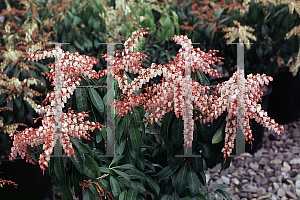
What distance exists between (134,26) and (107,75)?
1392 millimetres

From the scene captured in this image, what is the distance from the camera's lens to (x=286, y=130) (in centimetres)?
283

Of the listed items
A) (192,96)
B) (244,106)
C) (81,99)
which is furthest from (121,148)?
(244,106)

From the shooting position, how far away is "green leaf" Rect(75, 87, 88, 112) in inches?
47.8

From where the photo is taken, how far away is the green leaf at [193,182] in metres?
1.25

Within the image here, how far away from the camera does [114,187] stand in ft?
3.92

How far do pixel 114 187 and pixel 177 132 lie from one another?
1.13ft

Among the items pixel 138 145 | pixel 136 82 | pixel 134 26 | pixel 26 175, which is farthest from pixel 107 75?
pixel 134 26

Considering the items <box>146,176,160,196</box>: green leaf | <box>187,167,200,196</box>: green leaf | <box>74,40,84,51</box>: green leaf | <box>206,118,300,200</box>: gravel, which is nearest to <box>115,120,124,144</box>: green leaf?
<box>146,176,160,196</box>: green leaf

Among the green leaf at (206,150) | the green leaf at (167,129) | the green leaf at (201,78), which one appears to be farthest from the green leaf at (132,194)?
the green leaf at (201,78)

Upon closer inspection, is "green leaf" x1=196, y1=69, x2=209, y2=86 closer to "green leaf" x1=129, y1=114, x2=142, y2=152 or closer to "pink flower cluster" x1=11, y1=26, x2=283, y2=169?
"pink flower cluster" x1=11, y1=26, x2=283, y2=169

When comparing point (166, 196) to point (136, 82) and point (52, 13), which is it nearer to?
point (136, 82)

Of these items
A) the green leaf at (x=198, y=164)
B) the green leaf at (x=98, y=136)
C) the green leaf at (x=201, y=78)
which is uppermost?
the green leaf at (x=201, y=78)

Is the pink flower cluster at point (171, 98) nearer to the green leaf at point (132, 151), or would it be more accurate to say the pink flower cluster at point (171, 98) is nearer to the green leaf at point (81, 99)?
the green leaf at point (81, 99)

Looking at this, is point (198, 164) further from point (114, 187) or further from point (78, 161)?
point (78, 161)
